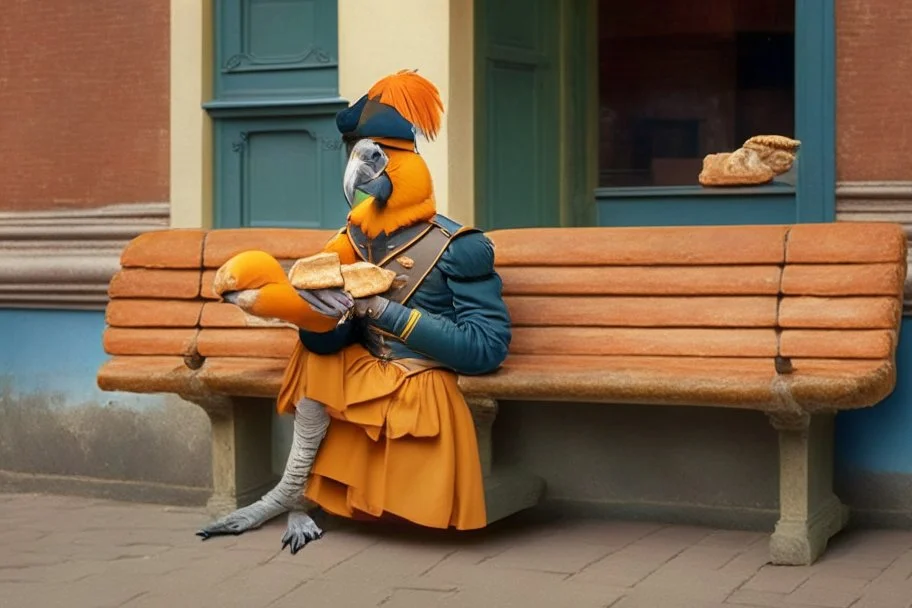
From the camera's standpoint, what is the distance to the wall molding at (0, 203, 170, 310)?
7.48m

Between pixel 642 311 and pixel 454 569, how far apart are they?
114 centimetres

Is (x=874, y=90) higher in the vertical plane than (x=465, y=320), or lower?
higher

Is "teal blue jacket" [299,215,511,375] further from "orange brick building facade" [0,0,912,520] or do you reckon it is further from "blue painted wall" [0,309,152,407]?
"blue painted wall" [0,309,152,407]

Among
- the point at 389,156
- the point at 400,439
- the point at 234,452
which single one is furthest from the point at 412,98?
the point at 234,452

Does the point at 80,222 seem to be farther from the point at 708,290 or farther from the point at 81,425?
the point at 708,290

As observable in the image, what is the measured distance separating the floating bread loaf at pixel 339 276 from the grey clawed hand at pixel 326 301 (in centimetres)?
2

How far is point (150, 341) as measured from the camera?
6.65 m

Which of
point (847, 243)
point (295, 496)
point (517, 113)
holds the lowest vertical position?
point (295, 496)

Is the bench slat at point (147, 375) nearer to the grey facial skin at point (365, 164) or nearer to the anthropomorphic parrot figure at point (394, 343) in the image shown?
the anthropomorphic parrot figure at point (394, 343)

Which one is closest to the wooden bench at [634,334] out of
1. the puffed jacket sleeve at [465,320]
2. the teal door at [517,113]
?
the puffed jacket sleeve at [465,320]

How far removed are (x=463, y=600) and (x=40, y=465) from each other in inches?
118

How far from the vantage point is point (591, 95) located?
25.8 feet

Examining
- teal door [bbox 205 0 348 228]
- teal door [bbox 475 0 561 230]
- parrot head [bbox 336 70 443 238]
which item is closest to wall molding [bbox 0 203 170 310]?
teal door [bbox 205 0 348 228]

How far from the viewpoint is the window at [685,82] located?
7.40 metres
